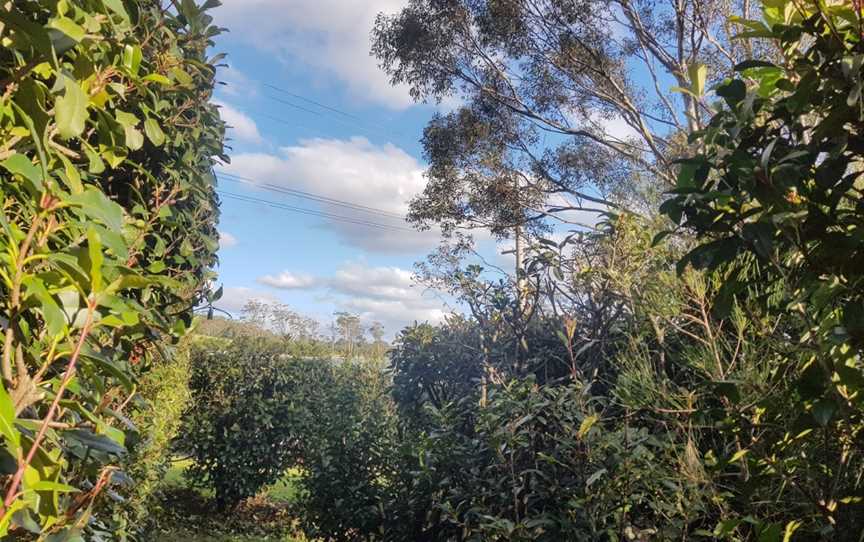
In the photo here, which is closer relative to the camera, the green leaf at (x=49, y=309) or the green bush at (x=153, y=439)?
the green leaf at (x=49, y=309)

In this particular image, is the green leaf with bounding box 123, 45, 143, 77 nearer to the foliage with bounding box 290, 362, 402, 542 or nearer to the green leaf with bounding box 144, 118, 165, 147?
the green leaf with bounding box 144, 118, 165, 147

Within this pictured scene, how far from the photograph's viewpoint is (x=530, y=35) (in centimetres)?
1054

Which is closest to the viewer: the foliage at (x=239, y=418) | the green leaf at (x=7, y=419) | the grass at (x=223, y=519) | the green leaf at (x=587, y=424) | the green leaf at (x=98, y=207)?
the green leaf at (x=7, y=419)

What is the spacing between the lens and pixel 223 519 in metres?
7.03

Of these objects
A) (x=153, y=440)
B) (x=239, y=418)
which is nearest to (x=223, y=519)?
(x=239, y=418)

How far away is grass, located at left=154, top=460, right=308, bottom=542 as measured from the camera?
6359 mm

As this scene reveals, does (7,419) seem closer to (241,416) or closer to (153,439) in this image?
(153,439)

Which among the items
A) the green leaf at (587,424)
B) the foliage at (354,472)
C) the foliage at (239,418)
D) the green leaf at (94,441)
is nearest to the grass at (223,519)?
the foliage at (239,418)

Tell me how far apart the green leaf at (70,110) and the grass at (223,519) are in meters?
5.63

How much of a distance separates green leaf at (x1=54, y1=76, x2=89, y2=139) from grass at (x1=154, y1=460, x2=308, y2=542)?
5634 millimetres

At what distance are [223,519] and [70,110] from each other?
23.5 feet

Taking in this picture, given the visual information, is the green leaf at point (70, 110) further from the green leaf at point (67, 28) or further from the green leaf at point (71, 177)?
the green leaf at point (71, 177)

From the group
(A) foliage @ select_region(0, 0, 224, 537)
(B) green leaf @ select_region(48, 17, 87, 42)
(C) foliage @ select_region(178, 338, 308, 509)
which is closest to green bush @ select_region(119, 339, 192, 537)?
(C) foliage @ select_region(178, 338, 308, 509)

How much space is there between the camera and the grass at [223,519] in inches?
250
